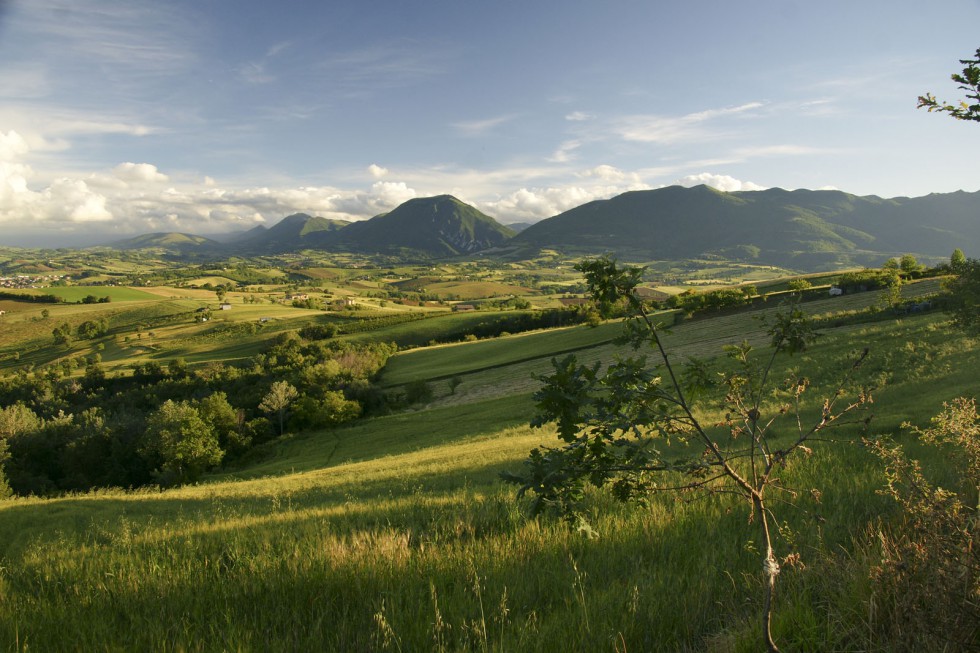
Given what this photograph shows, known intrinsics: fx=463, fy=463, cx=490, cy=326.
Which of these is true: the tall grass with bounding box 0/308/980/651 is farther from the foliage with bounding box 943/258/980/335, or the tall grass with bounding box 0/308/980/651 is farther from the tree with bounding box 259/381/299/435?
the tree with bounding box 259/381/299/435

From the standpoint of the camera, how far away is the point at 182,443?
Result: 4525 cm

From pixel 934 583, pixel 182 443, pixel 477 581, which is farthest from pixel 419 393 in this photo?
pixel 934 583

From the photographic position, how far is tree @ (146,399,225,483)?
45.3m

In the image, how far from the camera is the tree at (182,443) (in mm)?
45344

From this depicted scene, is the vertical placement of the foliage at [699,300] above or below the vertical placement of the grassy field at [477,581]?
above

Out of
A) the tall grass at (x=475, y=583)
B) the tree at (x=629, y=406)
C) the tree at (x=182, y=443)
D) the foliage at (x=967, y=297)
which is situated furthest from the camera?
the tree at (x=182, y=443)

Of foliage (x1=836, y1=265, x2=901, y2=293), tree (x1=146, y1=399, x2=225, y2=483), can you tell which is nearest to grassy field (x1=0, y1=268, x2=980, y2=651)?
tree (x1=146, y1=399, x2=225, y2=483)

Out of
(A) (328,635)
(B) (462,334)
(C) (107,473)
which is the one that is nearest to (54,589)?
(A) (328,635)

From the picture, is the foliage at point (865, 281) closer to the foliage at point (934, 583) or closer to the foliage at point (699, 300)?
the foliage at point (699, 300)

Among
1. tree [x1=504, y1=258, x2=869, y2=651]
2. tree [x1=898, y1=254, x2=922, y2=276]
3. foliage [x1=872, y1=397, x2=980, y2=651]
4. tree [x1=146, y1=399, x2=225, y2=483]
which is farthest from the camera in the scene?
tree [x1=898, y1=254, x2=922, y2=276]

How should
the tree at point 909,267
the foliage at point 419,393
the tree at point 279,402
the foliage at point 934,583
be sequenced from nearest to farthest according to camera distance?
the foliage at point 934,583 → the foliage at point 419,393 → the tree at point 279,402 → the tree at point 909,267

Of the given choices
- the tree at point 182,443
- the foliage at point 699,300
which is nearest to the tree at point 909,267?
the foliage at point 699,300

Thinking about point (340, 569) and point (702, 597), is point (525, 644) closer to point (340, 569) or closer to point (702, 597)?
point (702, 597)

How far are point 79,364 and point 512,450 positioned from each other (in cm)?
12866
